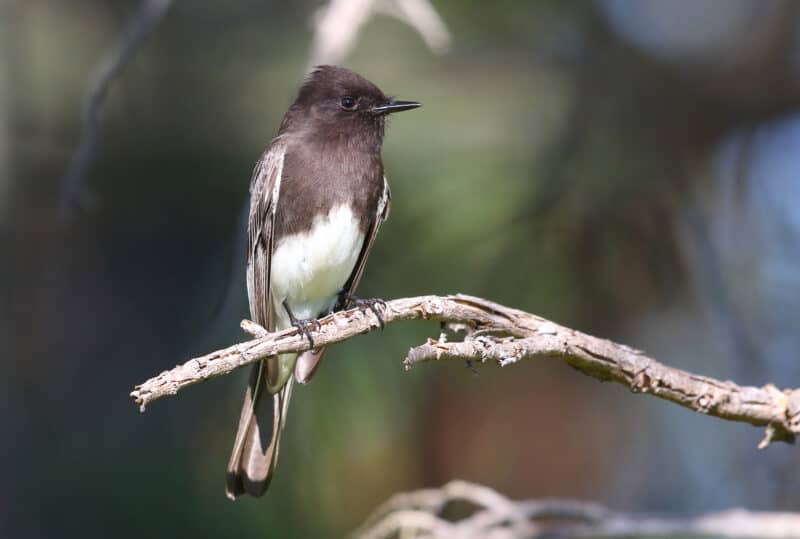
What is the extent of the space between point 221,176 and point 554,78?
5.09 feet

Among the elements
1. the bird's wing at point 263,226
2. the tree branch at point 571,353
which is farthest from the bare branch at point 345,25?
the tree branch at point 571,353

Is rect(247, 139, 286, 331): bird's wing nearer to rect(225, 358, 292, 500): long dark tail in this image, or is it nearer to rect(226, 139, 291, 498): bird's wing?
rect(226, 139, 291, 498): bird's wing

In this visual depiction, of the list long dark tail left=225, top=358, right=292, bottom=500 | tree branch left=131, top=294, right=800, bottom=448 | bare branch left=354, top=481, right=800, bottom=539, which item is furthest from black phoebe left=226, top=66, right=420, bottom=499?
tree branch left=131, top=294, right=800, bottom=448

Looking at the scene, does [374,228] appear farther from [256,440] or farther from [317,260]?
[256,440]

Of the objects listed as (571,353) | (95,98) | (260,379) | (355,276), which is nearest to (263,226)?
(355,276)

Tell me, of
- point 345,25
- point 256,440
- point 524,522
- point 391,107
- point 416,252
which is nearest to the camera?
point 524,522

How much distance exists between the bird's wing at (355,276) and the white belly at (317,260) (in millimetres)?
40

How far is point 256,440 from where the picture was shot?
A: 10.6 feet

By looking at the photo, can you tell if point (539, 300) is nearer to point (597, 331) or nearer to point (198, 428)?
point (597, 331)

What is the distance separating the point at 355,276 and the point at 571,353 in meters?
1.30

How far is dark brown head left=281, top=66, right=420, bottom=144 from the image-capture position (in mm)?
3508

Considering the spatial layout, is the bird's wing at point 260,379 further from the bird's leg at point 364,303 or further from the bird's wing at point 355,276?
the bird's leg at point 364,303

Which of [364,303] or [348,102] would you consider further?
[348,102]

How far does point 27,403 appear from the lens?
3863mm
